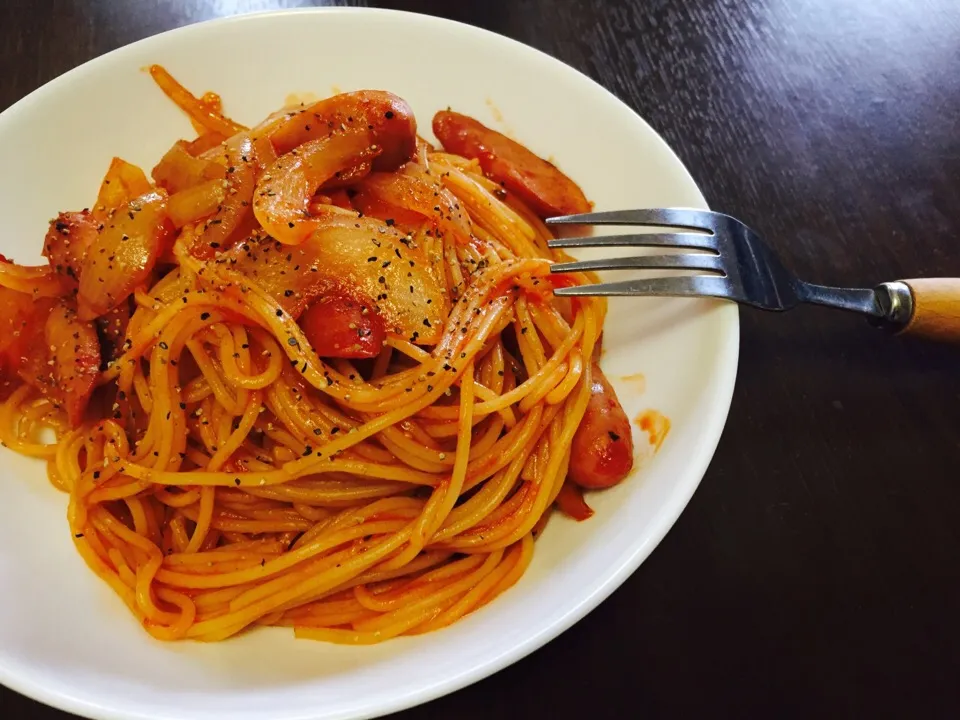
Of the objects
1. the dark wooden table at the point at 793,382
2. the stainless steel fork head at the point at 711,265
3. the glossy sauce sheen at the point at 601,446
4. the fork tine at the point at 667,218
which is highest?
the fork tine at the point at 667,218

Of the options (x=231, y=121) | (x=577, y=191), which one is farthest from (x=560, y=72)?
(x=231, y=121)

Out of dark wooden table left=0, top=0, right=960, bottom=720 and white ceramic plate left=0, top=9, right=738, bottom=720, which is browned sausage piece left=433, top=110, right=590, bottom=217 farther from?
dark wooden table left=0, top=0, right=960, bottom=720

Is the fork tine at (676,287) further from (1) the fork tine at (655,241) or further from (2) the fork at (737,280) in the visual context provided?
(1) the fork tine at (655,241)

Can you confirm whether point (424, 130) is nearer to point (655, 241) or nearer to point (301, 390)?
point (655, 241)

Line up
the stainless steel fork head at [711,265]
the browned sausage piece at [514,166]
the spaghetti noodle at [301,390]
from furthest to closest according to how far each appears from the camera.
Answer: the browned sausage piece at [514,166], the stainless steel fork head at [711,265], the spaghetti noodle at [301,390]

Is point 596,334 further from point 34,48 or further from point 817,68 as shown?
point 34,48

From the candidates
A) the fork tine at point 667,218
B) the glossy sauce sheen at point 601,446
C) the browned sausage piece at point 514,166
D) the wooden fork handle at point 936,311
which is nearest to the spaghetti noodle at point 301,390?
the glossy sauce sheen at point 601,446

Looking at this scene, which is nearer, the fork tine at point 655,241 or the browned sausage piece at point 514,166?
the fork tine at point 655,241
